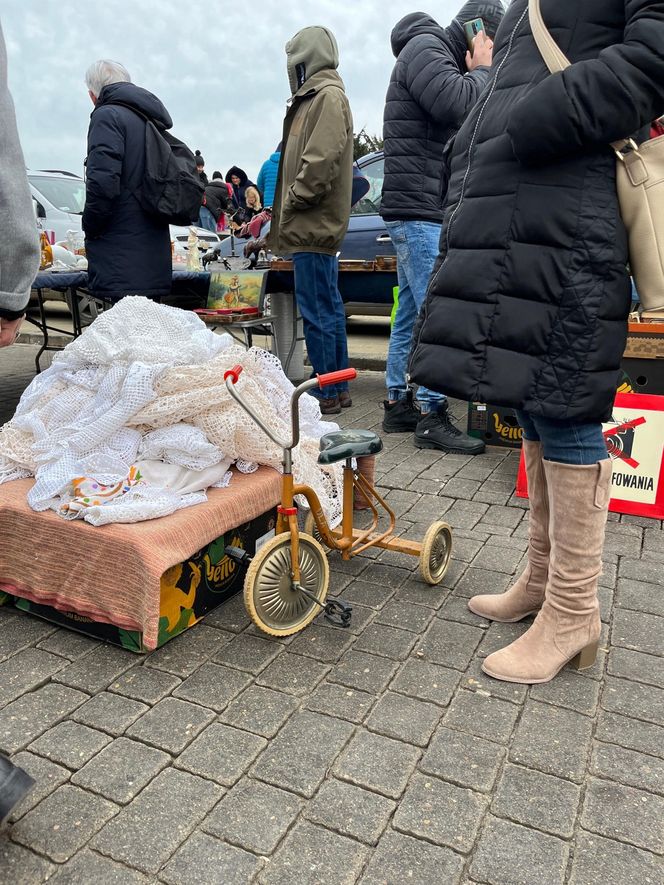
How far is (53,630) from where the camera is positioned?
2.42 meters

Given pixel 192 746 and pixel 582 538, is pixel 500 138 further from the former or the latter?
pixel 192 746

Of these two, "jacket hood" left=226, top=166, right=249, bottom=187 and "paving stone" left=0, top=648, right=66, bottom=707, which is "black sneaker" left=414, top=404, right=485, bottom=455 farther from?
"jacket hood" left=226, top=166, right=249, bottom=187

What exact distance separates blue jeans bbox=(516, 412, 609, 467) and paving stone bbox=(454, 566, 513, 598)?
81cm

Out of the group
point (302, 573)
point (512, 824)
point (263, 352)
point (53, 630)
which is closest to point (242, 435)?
point (263, 352)

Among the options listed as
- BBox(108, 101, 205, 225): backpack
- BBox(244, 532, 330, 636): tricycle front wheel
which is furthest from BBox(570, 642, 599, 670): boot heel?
BBox(108, 101, 205, 225): backpack

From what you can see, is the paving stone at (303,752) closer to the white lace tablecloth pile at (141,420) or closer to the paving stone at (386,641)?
the paving stone at (386,641)

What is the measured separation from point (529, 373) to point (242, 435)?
46.2 inches

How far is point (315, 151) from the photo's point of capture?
4.37 meters

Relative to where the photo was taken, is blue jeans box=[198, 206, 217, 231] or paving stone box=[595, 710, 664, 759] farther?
blue jeans box=[198, 206, 217, 231]

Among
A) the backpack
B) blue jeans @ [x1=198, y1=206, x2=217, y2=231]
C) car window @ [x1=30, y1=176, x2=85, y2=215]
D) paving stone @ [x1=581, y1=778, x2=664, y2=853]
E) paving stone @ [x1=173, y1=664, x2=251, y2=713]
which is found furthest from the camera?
blue jeans @ [x1=198, y1=206, x2=217, y2=231]

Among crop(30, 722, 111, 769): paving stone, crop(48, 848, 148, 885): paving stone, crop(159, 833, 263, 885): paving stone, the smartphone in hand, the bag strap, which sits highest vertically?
the smartphone in hand

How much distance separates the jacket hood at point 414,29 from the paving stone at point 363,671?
130 inches

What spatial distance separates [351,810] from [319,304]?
3.55 meters

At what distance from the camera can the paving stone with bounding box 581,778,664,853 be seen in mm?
1584
